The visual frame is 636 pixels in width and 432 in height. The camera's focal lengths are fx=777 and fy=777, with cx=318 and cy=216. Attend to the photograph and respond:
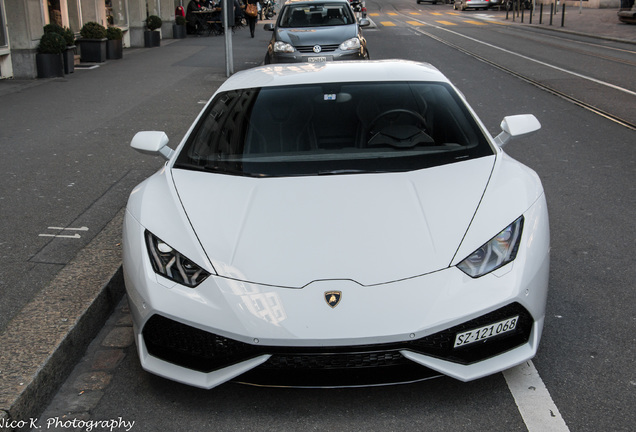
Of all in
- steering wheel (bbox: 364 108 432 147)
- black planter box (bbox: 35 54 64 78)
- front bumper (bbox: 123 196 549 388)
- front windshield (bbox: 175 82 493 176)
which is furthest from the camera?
black planter box (bbox: 35 54 64 78)

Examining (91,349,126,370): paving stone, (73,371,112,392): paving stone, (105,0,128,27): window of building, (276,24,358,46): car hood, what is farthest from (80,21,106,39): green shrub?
(73,371,112,392): paving stone

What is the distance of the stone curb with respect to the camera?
3379 mm

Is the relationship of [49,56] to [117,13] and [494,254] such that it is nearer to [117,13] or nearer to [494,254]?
[117,13]

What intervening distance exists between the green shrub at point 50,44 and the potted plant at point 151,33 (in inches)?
331

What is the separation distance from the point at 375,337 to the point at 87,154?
20.5 feet

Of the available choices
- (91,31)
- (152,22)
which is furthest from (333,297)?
(152,22)

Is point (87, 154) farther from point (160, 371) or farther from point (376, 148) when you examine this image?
point (160, 371)

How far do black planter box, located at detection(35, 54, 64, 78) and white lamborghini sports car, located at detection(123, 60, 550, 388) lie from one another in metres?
12.6

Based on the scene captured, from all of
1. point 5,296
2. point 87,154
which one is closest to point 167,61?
point 87,154

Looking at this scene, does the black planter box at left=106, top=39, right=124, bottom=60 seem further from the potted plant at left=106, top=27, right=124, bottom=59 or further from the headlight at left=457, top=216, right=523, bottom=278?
the headlight at left=457, top=216, right=523, bottom=278

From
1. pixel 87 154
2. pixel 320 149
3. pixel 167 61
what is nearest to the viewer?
pixel 320 149

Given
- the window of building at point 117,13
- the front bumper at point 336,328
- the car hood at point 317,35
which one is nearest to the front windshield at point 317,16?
the car hood at point 317,35

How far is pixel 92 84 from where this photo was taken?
14.9 m

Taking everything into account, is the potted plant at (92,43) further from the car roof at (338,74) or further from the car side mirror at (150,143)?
the car side mirror at (150,143)
